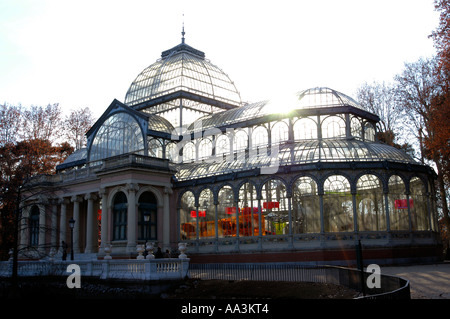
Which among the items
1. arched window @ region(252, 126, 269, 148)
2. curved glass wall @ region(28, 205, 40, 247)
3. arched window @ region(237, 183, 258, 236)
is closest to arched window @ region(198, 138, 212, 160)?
arched window @ region(252, 126, 269, 148)

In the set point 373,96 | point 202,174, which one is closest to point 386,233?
point 202,174

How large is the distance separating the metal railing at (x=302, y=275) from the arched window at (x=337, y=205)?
7579 mm

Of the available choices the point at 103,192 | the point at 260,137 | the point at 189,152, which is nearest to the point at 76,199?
the point at 103,192

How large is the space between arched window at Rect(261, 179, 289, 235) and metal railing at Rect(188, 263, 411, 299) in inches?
277

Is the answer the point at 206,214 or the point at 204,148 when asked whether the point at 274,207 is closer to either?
the point at 206,214

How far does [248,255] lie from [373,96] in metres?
22.0

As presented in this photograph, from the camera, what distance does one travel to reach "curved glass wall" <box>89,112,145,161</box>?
1623 inches

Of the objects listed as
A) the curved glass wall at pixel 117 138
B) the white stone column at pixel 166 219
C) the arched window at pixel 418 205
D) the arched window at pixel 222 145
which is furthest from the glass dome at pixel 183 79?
the arched window at pixel 418 205

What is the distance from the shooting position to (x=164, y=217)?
38.0 m

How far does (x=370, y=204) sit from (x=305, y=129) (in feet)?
27.0

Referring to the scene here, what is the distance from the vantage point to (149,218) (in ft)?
120

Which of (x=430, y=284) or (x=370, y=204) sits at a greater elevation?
(x=370, y=204)

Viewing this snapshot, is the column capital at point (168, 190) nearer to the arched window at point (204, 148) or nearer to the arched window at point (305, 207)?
the arched window at point (204, 148)
